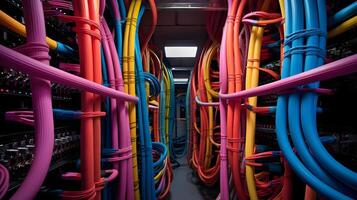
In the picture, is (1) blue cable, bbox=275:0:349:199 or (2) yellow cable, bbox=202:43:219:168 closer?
(1) blue cable, bbox=275:0:349:199

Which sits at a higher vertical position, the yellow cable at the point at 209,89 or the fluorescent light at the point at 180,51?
the fluorescent light at the point at 180,51

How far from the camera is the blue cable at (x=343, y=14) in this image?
74cm

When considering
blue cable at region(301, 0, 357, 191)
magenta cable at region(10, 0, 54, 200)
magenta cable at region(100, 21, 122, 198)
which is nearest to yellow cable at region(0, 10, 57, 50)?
magenta cable at region(10, 0, 54, 200)

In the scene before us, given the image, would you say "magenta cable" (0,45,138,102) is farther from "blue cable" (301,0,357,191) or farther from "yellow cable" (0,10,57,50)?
"blue cable" (301,0,357,191)

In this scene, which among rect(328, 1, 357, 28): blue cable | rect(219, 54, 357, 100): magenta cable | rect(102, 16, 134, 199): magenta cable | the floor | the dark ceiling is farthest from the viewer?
the floor

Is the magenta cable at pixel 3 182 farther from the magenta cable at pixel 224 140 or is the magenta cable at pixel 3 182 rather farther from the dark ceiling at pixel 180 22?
the dark ceiling at pixel 180 22

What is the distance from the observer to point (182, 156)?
4516 millimetres

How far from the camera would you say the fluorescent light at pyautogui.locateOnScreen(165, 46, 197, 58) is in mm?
3143

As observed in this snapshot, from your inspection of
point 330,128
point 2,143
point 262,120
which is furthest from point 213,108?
point 2,143

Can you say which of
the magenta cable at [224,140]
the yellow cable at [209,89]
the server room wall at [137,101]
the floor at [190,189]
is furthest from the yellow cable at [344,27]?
the floor at [190,189]

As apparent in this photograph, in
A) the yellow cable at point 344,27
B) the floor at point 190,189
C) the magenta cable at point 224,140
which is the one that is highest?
the yellow cable at point 344,27

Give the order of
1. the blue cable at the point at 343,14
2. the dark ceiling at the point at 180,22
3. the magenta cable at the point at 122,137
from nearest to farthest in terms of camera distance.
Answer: the blue cable at the point at 343,14
the magenta cable at the point at 122,137
the dark ceiling at the point at 180,22

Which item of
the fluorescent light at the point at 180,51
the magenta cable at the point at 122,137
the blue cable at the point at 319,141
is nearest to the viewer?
the blue cable at the point at 319,141

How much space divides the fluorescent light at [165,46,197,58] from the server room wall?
1.38 metres
